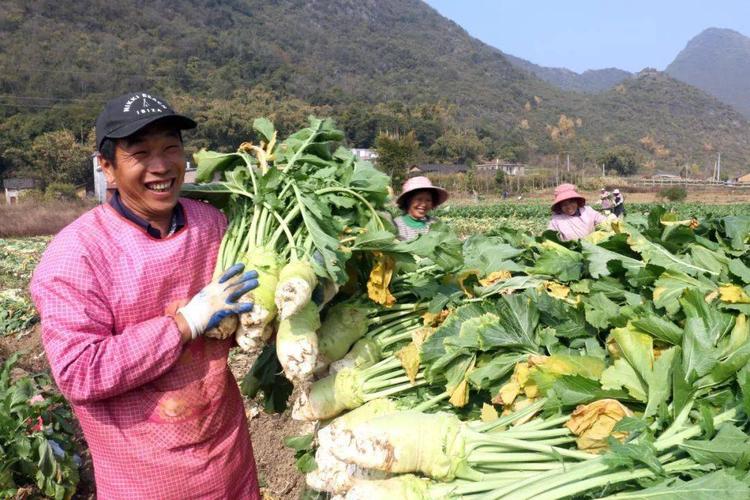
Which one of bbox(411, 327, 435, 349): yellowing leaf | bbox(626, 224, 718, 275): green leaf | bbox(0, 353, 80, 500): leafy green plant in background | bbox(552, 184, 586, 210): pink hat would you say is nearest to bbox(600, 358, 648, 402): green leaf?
bbox(626, 224, 718, 275): green leaf

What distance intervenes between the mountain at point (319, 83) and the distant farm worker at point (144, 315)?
63852mm

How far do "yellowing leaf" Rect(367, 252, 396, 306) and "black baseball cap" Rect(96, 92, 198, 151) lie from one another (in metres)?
0.96

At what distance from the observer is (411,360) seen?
2.28 m

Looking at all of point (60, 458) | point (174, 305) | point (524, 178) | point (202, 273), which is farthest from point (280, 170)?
point (524, 178)

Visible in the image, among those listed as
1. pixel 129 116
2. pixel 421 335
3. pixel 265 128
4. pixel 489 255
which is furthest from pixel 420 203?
pixel 129 116

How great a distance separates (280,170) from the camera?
96.7 inches

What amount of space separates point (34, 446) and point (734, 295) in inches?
183

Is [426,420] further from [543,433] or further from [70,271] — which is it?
[70,271]

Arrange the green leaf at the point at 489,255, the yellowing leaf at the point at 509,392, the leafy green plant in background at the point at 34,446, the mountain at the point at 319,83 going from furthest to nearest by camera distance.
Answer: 1. the mountain at the point at 319,83
2. the leafy green plant in background at the point at 34,446
3. the green leaf at the point at 489,255
4. the yellowing leaf at the point at 509,392

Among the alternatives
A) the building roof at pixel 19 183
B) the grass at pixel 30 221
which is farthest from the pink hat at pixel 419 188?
the building roof at pixel 19 183

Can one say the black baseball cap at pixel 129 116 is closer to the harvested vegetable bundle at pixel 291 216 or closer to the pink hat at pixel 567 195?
the harvested vegetable bundle at pixel 291 216

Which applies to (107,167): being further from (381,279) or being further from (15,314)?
(15,314)

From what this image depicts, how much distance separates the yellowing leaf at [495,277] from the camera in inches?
103

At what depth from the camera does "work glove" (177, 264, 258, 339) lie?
2.03m
